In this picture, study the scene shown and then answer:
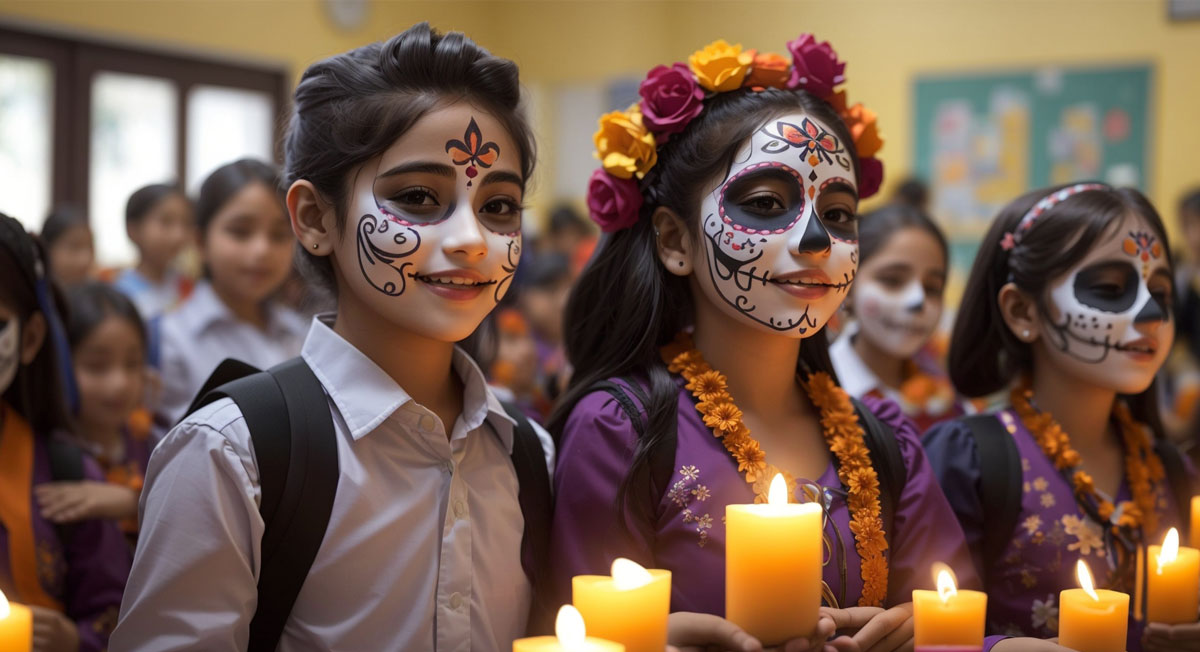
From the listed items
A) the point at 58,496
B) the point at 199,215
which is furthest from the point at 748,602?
the point at 199,215

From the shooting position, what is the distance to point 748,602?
1232mm

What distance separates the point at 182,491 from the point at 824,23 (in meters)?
6.99

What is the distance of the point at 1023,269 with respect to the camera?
208 centimetres

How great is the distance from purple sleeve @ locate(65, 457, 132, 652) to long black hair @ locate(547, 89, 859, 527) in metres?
0.89

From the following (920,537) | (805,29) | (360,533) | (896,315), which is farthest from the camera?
(805,29)

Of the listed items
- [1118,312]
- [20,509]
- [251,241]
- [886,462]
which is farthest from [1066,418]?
[251,241]

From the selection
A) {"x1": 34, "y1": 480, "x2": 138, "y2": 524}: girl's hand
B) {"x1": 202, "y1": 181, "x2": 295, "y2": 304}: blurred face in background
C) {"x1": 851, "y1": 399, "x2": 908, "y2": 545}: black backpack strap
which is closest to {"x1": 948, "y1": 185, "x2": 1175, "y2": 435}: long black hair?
{"x1": 851, "y1": 399, "x2": 908, "y2": 545}: black backpack strap

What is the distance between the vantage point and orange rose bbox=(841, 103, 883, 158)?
1827 millimetres

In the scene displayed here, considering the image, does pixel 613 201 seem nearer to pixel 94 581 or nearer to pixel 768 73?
pixel 768 73

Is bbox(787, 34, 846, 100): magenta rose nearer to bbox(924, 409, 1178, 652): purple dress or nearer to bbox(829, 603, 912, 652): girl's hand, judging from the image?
bbox(924, 409, 1178, 652): purple dress

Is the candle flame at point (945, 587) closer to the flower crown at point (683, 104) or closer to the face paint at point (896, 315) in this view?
the flower crown at point (683, 104)

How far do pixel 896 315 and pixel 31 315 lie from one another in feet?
6.44

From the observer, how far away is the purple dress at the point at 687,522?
157 centimetres

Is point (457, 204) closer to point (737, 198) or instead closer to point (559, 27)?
point (737, 198)
